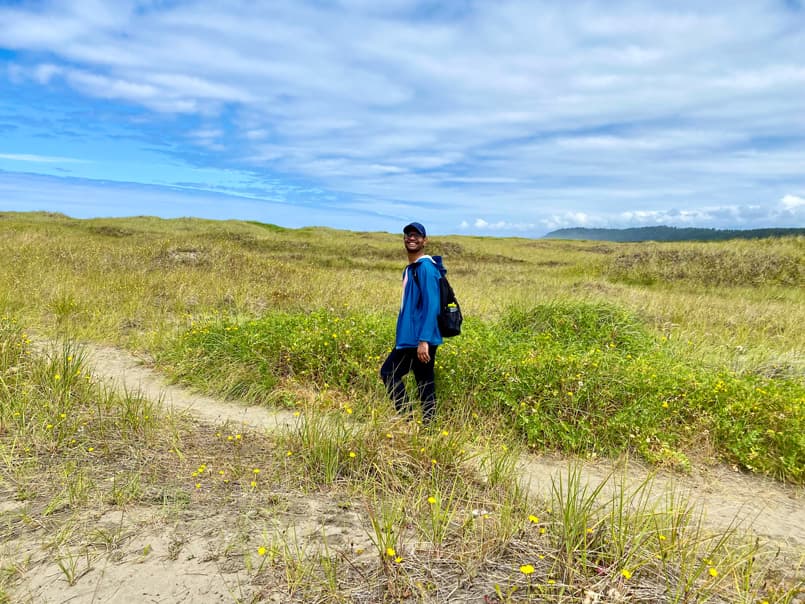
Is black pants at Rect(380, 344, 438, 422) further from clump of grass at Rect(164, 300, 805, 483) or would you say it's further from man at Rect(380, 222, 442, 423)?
clump of grass at Rect(164, 300, 805, 483)

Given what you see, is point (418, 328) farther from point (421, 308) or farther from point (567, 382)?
point (567, 382)

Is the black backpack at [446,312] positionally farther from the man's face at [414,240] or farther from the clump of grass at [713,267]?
the clump of grass at [713,267]

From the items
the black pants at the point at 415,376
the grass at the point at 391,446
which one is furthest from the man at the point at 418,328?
the grass at the point at 391,446

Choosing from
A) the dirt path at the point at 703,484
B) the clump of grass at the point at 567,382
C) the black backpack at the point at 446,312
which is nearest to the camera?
the dirt path at the point at 703,484

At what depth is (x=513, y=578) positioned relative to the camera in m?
2.56

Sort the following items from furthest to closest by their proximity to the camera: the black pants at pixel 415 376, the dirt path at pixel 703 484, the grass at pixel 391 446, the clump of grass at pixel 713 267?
the clump of grass at pixel 713 267 → the black pants at pixel 415 376 → the dirt path at pixel 703 484 → the grass at pixel 391 446

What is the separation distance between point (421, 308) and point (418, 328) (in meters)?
0.20

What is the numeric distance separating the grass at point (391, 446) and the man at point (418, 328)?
0.40 meters

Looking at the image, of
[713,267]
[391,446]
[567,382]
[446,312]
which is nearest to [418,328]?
[446,312]

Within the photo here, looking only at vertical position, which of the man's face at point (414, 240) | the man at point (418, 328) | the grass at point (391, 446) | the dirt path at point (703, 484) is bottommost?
the dirt path at point (703, 484)

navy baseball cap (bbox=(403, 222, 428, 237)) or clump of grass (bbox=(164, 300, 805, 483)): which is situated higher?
navy baseball cap (bbox=(403, 222, 428, 237))

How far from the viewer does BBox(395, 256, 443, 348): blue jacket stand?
4.50m

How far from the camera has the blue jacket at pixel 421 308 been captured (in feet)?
14.8

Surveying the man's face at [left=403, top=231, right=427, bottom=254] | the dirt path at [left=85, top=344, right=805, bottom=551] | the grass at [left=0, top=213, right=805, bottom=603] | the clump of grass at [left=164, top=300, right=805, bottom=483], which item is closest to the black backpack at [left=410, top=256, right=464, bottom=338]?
the man's face at [left=403, top=231, right=427, bottom=254]
